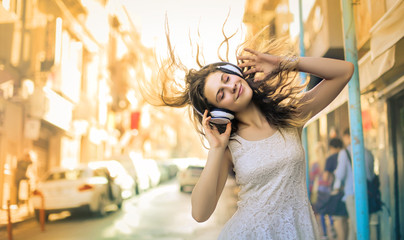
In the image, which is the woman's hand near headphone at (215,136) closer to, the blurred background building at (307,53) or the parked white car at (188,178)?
the blurred background building at (307,53)

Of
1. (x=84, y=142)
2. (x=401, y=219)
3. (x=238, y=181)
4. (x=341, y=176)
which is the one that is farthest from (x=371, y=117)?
(x=84, y=142)

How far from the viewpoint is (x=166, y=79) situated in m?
2.16

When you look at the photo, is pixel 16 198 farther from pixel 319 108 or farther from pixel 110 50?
pixel 110 50

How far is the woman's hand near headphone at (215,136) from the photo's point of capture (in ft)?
5.82

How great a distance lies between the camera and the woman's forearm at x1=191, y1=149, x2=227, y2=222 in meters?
1.72

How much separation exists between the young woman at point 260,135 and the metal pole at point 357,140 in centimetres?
65

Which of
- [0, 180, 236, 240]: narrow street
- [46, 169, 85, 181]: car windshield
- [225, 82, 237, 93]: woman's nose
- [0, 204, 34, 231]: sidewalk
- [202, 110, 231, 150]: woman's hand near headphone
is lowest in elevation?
[0, 180, 236, 240]: narrow street

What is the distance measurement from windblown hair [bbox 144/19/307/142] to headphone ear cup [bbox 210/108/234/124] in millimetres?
78

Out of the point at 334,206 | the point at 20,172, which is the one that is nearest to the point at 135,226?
the point at 334,206

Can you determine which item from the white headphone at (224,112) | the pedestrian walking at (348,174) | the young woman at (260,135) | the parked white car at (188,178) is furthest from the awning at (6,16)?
the parked white car at (188,178)

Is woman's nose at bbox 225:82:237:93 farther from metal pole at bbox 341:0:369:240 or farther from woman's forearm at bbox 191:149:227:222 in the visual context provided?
metal pole at bbox 341:0:369:240

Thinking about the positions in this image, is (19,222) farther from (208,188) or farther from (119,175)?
(119,175)

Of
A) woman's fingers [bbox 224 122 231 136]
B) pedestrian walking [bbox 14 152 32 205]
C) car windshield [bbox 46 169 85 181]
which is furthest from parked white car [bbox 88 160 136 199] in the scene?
woman's fingers [bbox 224 122 231 136]

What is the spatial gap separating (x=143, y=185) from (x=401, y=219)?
1145cm
